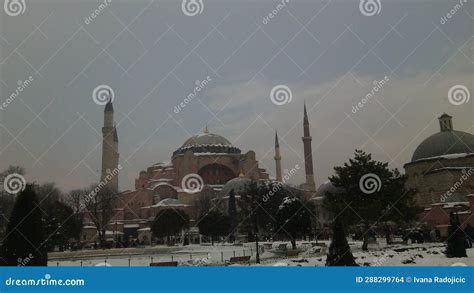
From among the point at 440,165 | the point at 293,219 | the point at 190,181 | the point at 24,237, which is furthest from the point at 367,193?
the point at 190,181

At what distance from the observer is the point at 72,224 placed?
17.6m

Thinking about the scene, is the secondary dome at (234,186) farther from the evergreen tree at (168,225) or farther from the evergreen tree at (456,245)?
the evergreen tree at (456,245)

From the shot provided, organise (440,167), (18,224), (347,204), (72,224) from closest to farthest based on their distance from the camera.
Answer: (18,224), (347,204), (72,224), (440,167)

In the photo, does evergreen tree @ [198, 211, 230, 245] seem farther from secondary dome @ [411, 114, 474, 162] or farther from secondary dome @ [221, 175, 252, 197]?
secondary dome @ [411, 114, 474, 162]

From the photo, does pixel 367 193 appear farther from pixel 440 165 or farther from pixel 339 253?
pixel 440 165

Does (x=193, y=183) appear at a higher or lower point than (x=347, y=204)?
higher

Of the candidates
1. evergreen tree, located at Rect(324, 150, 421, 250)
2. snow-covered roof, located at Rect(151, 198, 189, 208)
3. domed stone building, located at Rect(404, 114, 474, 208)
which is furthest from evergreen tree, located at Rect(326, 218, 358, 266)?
snow-covered roof, located at Rect(151, 198, 189, 208)

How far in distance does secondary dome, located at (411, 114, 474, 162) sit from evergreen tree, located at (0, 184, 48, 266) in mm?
20157

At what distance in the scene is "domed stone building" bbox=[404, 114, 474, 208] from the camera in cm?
2089

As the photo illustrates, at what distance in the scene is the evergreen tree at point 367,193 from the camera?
34.2 ft

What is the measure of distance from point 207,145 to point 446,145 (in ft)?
63.1
